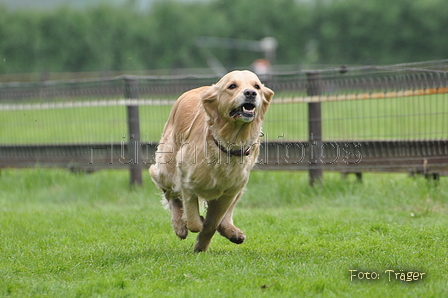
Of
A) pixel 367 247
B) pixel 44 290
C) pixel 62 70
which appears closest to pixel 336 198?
pixel 367 247

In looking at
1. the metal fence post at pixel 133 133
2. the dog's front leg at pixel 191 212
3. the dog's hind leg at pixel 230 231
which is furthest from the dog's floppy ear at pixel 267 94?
the metal fence post at pixel 133 133

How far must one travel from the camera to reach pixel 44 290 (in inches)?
169

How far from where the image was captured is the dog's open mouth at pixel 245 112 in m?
4.80

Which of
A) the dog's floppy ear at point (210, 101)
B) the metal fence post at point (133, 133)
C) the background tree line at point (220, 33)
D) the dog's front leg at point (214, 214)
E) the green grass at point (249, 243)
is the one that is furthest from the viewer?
the background tree line at point (220, 33)

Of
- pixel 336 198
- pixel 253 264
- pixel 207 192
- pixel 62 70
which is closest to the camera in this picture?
pixel 253 264

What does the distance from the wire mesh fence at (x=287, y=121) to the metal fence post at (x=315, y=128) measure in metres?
0.01

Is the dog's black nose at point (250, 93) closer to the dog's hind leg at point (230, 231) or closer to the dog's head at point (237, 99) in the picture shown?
the dog's head at point (237, 99)

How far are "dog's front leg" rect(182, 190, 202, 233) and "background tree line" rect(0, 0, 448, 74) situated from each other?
37.1 m

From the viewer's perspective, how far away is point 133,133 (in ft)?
31.6

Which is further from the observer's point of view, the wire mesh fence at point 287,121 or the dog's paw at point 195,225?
the wire mesh fence at point 287,121

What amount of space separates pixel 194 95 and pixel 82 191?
4.31 metres

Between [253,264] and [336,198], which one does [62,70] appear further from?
[253,264]

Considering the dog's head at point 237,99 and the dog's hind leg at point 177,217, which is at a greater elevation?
the dog's head at point 237,99

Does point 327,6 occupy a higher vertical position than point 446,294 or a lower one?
higher
